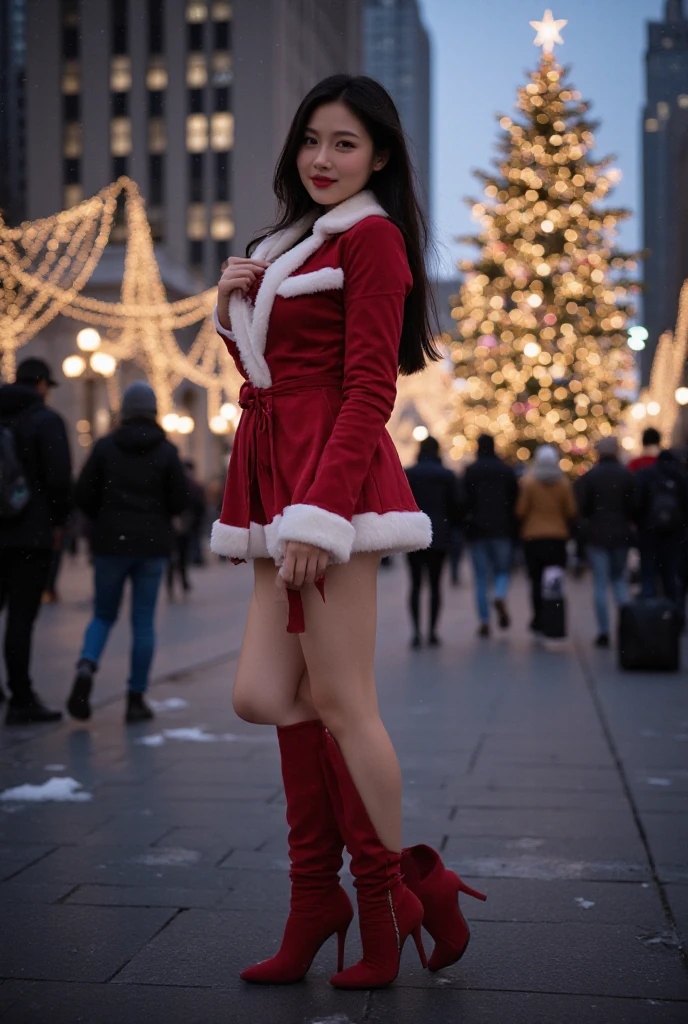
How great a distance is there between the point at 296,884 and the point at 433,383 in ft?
201

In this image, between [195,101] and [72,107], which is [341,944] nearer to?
[72,107]

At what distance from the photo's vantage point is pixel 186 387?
2251 inches

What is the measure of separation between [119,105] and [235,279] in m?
77.5

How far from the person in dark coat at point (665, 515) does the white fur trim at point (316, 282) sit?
9.39 meters

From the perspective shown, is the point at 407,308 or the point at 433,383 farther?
the point at 433,383

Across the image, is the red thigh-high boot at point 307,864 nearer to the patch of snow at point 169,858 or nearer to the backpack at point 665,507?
the patch of snow at point 169,858

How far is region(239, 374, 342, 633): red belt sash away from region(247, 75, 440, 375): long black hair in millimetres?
374

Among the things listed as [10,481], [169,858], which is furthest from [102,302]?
[169,858]

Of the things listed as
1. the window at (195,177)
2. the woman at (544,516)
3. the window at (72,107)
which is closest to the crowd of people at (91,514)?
the woman at (544,516)

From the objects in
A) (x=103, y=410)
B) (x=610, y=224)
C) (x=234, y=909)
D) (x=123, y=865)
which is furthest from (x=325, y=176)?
(x=103, y=410)

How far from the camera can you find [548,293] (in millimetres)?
28266

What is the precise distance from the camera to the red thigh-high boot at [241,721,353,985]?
310 cm

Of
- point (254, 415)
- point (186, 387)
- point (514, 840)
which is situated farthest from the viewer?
point (186, 387)

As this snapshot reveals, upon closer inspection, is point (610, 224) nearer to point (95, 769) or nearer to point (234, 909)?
point (95, 769)
